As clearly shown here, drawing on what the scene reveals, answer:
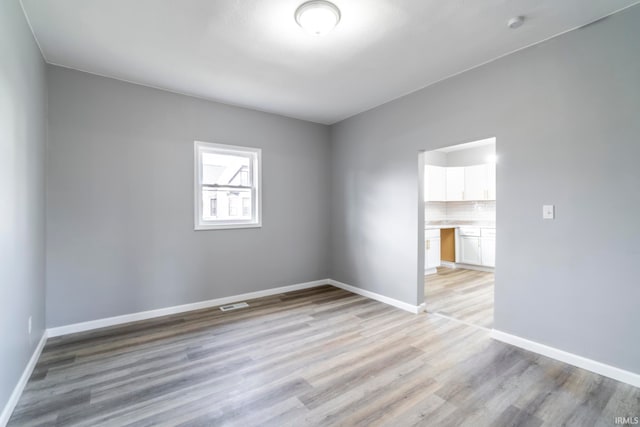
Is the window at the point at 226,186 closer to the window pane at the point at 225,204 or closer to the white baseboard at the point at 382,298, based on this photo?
the window pane at the point at 225,204

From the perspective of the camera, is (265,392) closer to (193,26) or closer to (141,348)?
(141,348)

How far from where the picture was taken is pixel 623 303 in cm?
216

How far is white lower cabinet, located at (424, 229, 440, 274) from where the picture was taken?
5.48m

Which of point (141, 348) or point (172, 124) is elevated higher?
point (172, 124)

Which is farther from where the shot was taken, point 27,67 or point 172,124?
point 172,124

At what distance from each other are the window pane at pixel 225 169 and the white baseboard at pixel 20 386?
2.30 m

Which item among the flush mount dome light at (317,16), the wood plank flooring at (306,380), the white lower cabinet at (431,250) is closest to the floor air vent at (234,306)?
the wood plank flooring at (306,380)

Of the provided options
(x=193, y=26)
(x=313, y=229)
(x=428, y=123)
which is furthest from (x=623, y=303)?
(x=193, y=26)

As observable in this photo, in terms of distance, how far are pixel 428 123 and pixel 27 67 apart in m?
3.80

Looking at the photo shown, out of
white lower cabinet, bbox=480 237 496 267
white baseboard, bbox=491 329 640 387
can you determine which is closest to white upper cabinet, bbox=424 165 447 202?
white lower cabinet, bbox=480 237 496 267

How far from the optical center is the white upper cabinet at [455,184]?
248 inches

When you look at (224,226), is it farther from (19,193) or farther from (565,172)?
(565,172)

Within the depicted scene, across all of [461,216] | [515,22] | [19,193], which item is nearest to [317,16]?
[515,22]

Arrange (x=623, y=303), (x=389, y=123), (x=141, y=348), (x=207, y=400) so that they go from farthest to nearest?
(x=389, y=123), (x=141, y=348), (x=623, y=303), (x=207, y=400)
